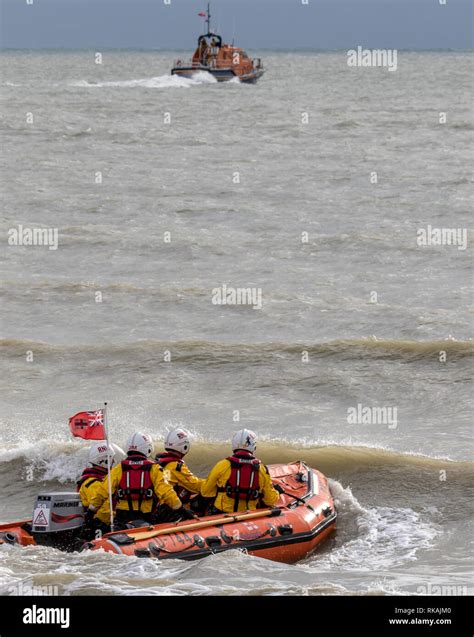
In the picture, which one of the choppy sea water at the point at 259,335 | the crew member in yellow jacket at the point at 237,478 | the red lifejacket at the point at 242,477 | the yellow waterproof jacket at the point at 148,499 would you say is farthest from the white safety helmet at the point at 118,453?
the choppy sea water at the point at 259,335

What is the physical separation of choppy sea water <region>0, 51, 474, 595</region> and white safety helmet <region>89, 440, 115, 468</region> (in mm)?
987

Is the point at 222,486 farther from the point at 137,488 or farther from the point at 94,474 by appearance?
the point at 94,474

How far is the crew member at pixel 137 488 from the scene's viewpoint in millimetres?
9875

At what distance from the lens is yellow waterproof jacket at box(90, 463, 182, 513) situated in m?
9.91

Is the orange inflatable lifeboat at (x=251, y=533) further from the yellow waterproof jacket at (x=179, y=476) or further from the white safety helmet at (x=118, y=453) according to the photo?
the white safety helmet at (x=118, y=453)

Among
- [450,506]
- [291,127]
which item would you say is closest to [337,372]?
[450,506]

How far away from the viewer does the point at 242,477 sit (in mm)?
10383

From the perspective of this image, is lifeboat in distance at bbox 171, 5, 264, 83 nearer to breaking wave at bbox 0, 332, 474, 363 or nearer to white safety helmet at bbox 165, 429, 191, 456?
breaking wave at bbox 0, 332, 474, 363

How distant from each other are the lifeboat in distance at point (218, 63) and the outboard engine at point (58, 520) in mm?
67522

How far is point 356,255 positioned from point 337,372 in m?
7.17

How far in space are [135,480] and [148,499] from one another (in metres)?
0.23

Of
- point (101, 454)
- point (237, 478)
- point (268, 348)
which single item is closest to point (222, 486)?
point (237, 478)

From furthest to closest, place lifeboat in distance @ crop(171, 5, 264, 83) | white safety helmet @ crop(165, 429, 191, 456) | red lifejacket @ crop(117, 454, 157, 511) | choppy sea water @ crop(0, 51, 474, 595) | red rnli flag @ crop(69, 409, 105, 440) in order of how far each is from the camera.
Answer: lifeboat in distance @ crop(171, 5, 264, 83), choppy sea water @ crop(0, 51, 474, 595), white safety helmet @ crop(165, 429, 191, 456), red rnli flag @ crop(69, 409, 105, 440), red lifejacket @ crop(117, 454, 157, 511)

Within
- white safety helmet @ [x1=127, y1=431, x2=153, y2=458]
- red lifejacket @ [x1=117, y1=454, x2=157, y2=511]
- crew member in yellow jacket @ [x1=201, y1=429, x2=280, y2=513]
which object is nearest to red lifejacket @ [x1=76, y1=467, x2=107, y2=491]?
red lifejacket @ [x1=117, y1=454, x2=157, y2=511]
